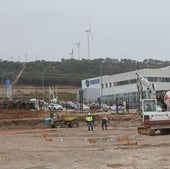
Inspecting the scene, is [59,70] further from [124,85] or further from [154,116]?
[154,116]

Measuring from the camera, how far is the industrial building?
102 metres

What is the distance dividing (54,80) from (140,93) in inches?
5109

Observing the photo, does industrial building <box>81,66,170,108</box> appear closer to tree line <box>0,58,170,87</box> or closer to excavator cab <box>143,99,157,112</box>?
tree line <box>0,58,170,87</box>

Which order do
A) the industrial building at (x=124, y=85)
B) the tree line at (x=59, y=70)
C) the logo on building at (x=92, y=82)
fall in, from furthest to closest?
the tree line at (x=59, y=70) < the logo on building at (x=92, y=82) < the industrial building at (x=124, y=85)

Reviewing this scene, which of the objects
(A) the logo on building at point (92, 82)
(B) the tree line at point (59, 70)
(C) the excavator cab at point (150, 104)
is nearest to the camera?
(C) the excavator cab at point (150, 104)

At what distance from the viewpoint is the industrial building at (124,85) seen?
101750 mm

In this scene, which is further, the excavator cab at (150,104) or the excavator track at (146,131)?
the excavator cab at (150,104)

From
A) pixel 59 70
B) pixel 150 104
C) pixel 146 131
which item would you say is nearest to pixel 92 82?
pixel 59 70

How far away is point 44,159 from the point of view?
20.6 metres

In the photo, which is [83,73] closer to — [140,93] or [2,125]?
[2,125]

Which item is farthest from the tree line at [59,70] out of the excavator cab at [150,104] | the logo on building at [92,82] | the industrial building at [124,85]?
the excavator cab at [150,104]

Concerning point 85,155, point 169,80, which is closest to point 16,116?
point 85,155

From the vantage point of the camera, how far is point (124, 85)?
108562 millimetres

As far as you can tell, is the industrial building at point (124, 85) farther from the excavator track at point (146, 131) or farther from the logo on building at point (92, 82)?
the excavator track at point (146, 131)
